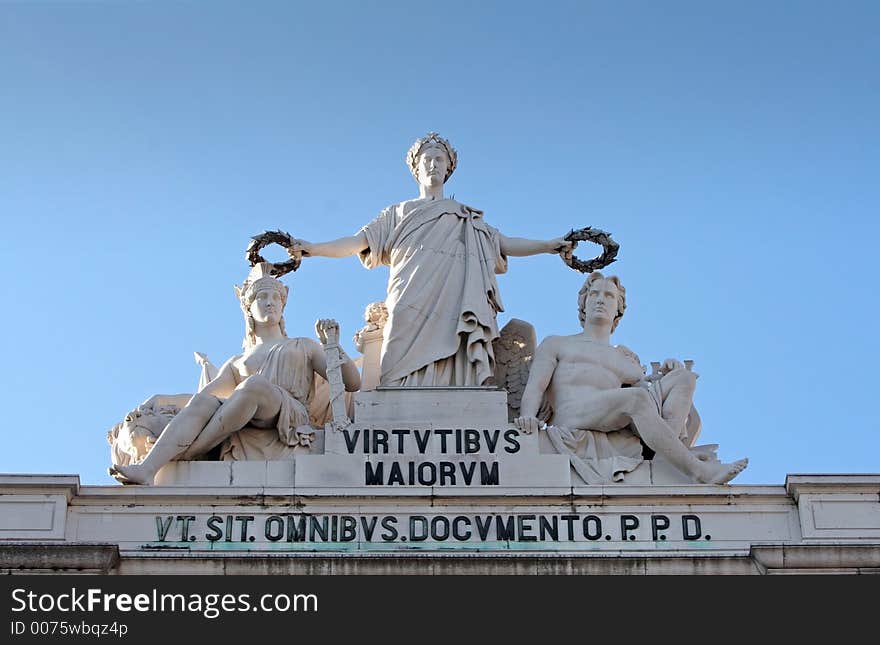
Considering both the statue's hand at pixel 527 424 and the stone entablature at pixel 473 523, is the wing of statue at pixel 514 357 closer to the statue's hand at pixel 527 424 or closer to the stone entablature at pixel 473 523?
the statue's hand at pixel 527 424

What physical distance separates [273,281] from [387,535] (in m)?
4.16

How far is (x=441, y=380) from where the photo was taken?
24.2 m

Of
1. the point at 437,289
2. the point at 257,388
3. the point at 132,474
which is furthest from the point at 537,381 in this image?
the point at 132,474

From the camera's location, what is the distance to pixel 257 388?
23328 millimetres

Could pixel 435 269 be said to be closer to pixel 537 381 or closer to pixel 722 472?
pixel 537 381

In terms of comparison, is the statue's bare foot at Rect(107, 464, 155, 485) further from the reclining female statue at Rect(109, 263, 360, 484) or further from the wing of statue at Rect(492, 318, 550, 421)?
the wing of statue at Rect(492, 318, 550, 421)

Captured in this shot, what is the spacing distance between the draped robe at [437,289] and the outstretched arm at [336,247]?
Result: 10cm

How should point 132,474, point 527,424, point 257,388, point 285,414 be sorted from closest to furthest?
1. point 132,474
2. point 527,424
3. point 257,388
4. point 285,414

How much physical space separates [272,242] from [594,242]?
3.62 m
